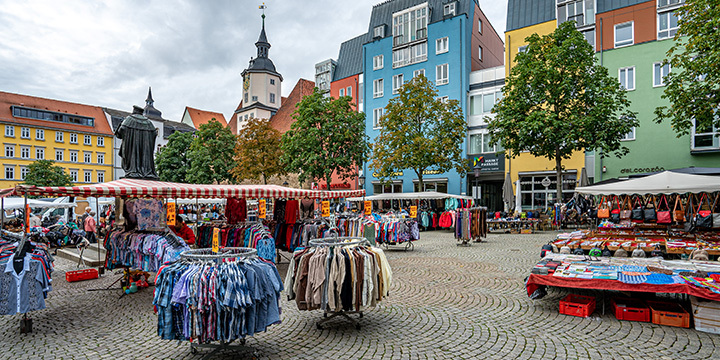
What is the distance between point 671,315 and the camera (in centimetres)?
511

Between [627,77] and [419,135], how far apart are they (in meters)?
12.6

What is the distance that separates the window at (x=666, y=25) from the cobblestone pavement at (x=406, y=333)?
74.3 ft

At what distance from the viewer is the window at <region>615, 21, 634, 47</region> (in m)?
22.9

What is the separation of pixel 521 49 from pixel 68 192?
2726 cm

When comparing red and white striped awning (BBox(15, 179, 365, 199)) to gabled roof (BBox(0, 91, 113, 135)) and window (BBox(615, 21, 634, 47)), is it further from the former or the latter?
gabled roof (BBox(0, 91, 113, 135))

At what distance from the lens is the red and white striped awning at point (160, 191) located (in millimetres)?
6214

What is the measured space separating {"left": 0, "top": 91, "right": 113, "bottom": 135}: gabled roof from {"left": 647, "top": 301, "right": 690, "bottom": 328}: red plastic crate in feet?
204

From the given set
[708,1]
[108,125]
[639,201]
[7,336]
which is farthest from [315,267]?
[108,125]

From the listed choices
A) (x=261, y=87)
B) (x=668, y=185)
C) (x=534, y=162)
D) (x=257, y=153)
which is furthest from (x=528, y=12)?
(x=261, y=87)

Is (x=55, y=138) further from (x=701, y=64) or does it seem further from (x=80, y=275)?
(x=701, y=64)

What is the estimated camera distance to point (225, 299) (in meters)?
3.65

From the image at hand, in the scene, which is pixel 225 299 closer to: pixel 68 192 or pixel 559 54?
pixel 68 192

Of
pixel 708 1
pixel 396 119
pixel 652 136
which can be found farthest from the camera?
pixel 396 119

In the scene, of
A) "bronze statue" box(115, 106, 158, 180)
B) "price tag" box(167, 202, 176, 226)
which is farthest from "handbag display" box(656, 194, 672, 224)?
"bronze statue" box(115, 106, 158, 180)
